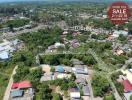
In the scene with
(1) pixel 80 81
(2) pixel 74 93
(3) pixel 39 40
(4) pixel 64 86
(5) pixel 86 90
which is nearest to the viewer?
(2) pixel 74 93

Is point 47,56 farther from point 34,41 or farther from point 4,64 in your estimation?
point 34,41

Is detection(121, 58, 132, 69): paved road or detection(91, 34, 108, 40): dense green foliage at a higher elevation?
detection(121, 58, 132, 69): paved road

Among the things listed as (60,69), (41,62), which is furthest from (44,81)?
(41,62)

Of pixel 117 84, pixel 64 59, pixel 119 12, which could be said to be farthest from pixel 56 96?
pixel 119 12

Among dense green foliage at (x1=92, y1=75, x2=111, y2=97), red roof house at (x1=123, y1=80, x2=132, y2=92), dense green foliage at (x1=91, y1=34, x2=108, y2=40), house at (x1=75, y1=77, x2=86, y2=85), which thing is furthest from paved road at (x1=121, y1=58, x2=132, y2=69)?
dense green foliage at (x1=91, y1=34, x2=108, y2=40)

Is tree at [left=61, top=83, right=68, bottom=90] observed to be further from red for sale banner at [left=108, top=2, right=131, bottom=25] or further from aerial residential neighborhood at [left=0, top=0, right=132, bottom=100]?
red for sale banner at [left=108, top=2, right=131, bottom=25]

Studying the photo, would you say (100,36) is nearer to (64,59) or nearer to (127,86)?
(64,59)
